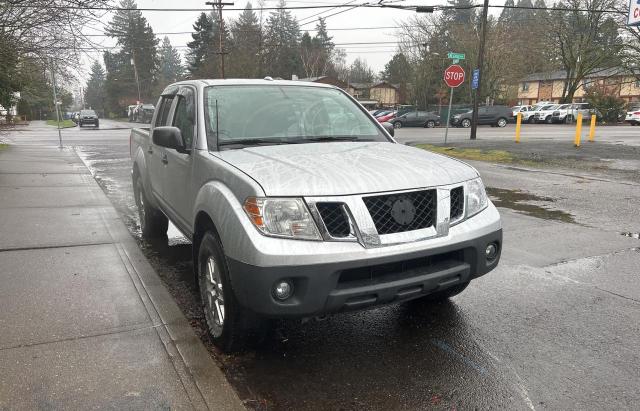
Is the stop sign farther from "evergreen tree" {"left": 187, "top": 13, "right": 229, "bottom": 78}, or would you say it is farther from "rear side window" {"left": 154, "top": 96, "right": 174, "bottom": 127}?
"evergreen tree" {"left": 187, "top": 13, "right": 229, "bottom": 78}

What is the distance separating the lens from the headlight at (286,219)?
2.79 meters

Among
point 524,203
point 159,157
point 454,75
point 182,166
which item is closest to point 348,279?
point 182,166

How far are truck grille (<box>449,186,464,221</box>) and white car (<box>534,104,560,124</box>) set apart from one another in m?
43.8

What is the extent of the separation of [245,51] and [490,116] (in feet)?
109

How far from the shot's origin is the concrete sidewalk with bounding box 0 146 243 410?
280 cm

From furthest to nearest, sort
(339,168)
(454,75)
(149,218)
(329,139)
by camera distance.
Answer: (454,75)
(149,218)
(329,139)
(339,168)

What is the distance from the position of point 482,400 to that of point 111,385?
83.0 inches

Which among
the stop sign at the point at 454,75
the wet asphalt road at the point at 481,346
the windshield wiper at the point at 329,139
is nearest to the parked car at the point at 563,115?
the stop sign at the point at 454,75

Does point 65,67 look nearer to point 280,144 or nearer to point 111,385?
point 280,144

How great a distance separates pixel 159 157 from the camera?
5023 mm

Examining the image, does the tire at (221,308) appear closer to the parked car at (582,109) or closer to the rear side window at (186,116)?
the rear side window at (186,116)

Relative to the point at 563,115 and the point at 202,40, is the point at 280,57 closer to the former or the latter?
the point at 202,40

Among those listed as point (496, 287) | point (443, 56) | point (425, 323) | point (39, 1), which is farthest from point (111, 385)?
point (443, 56)

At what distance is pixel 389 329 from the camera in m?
3.73
